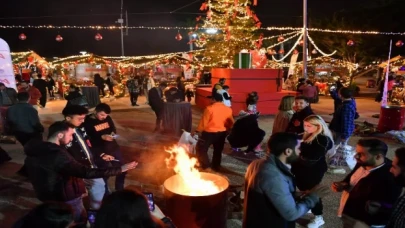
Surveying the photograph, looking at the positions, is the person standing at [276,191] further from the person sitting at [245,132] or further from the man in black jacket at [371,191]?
the person sitting at [245,132]

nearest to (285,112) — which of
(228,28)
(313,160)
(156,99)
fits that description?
(313,160)

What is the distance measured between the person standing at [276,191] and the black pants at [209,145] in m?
3.55

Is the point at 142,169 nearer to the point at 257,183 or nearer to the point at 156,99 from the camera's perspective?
the point at 156,99

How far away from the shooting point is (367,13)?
33688mm

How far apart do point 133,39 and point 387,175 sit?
47.5m

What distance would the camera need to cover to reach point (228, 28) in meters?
18.1

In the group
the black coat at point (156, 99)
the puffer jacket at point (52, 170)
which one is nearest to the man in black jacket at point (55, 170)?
the puffer jacket at point (52, 170)

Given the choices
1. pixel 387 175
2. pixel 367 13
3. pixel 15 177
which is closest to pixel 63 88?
pixel 15 177

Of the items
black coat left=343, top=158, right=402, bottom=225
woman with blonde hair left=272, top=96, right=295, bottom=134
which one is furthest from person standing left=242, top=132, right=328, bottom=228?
woman with blonde hair left=272, top=96, right=295, bottom=134

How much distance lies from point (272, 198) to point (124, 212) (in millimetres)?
1274

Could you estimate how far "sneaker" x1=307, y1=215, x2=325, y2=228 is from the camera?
4.62 meters

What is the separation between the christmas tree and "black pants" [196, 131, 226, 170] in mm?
12162

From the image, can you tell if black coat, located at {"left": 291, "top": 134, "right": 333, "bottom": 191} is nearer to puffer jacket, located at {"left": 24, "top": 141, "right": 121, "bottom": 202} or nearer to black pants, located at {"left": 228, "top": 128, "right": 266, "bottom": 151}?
puffer jacket, located at {"left": 24, "top": 141, "right": 121, "bottom": 202}

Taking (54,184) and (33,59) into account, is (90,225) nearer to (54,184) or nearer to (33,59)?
(54,184)
